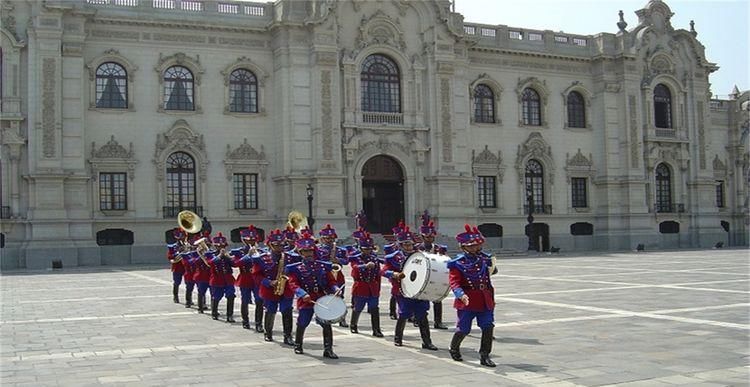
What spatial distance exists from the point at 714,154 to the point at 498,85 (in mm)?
18223

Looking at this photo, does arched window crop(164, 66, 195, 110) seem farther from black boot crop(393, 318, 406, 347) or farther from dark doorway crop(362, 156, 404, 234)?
black boot crop(393, 318, 406, 347)

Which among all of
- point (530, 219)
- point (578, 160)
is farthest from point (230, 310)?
point (578, 160)

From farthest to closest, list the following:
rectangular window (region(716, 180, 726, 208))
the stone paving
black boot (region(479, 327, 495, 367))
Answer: rectangular window (region(716, 180, 726, 208))
black boot (region(479, 327, 495, 367))
the stone paving

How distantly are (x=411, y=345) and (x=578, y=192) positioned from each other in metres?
37.7

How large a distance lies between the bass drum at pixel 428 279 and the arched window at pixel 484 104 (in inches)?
1331

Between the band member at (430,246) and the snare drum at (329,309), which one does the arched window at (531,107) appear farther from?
the snare drum at (329,309)

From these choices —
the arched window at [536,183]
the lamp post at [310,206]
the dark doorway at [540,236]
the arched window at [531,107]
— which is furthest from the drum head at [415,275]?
the arched window at [531,107]

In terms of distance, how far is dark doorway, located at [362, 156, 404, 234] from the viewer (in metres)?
42.6

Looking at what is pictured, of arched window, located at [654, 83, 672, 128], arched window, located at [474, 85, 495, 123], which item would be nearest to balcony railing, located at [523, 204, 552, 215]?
arched window, located at [474, 85, 495, 123]

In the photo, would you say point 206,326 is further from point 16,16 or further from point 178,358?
point 16,16

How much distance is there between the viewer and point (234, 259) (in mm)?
15938

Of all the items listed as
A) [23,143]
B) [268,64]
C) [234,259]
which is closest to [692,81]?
[268,64]

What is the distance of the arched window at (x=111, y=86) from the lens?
126 feet

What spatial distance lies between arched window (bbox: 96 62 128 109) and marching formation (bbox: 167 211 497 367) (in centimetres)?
2390
